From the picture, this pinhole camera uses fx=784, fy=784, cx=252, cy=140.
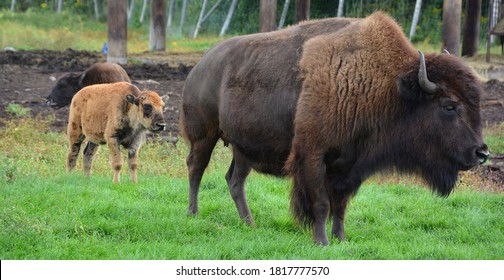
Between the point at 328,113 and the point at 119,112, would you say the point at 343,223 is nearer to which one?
the point at 328,113

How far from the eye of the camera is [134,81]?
17.6 m

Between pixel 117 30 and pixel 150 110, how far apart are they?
1113 cm

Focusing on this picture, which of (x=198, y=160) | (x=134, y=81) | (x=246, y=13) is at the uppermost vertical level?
(x=198, y=160)

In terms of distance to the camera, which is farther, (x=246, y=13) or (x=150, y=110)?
(x=246, y=13)

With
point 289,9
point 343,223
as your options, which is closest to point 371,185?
point 343,223

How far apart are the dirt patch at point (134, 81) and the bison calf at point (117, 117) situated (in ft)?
3.21

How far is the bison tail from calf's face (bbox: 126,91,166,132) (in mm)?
2514

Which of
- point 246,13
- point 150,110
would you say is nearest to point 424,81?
point 150,110

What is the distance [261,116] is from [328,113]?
83 cm

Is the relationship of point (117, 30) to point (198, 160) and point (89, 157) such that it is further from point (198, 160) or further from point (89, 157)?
point (198, 160)

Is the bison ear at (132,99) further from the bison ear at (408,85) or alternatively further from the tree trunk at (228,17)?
the tree trunk at (228,17)

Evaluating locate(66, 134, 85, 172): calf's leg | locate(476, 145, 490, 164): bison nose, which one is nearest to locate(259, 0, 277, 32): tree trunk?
locate(66, 134, 85, 172): calf's leg

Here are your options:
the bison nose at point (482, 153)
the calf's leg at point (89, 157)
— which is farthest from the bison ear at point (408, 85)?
the calf's leg at point (89, 157)

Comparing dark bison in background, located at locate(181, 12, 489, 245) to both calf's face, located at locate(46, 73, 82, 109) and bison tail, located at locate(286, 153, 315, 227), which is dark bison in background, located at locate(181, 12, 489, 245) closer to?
bison tail, located at locate(286, 153, 315, 227)
